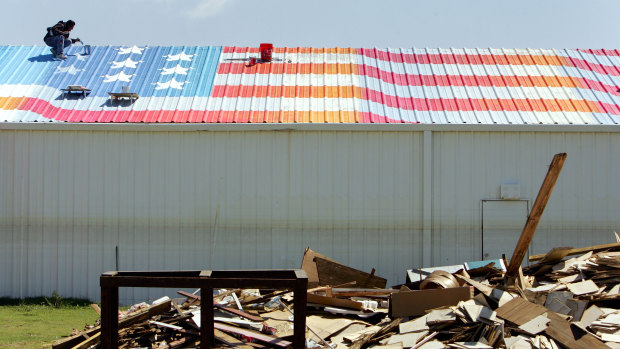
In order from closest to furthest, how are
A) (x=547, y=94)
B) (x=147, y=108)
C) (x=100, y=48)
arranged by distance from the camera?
(x=147, y=108) → (x=547, y=94) → (x=100, y=48)

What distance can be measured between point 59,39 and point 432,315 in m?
13.6

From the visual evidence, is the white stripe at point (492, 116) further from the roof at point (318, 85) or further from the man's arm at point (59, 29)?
the man's arm at point (59, 29)

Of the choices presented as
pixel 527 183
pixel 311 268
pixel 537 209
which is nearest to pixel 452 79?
pixel 527 183

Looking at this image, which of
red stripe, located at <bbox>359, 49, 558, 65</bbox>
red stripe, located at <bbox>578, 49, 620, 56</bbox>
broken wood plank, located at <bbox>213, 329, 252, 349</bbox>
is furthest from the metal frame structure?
red stripe, located at <bbox>578, 49, 620, 56</bbox>

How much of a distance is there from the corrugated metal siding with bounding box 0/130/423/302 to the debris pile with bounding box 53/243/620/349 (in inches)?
115

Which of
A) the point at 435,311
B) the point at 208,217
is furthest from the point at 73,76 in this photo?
the point at 435,311

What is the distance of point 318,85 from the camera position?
16.5 meters

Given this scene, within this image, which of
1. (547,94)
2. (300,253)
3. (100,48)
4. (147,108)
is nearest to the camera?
(300,253)

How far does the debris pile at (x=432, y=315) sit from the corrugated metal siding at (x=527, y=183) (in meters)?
2.73

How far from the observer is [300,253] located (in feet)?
46.0

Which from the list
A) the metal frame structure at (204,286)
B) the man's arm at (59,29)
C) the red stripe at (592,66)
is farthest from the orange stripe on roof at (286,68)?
the metal frame structure at (204,286)

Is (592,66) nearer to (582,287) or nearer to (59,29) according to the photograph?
(582,287)

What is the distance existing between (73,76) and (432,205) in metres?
9.87

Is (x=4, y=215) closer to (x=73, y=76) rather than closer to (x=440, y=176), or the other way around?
(x=73, y=76)
